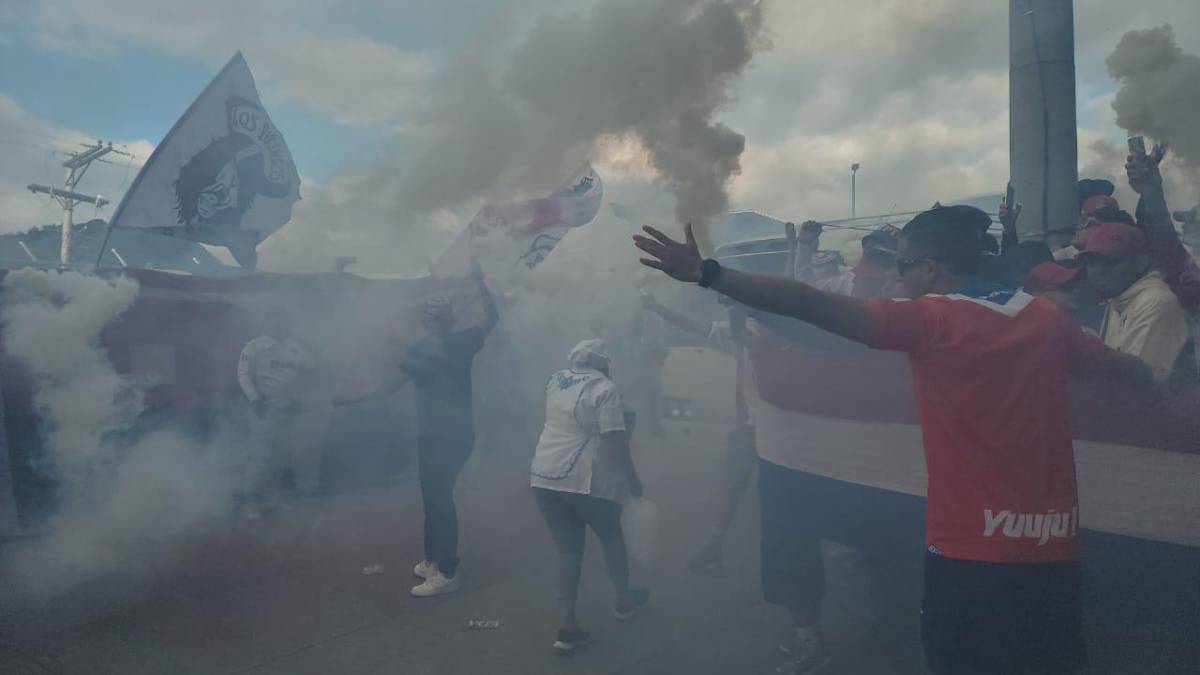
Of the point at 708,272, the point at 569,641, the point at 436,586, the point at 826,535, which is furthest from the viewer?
the point at 436,586

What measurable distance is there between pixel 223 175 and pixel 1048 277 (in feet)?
23.2

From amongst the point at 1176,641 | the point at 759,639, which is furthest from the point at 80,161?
the point at 1176,641

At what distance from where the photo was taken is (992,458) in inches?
74.6

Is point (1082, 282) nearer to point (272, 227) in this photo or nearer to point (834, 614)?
point (834, 614)

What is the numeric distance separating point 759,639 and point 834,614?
56cm

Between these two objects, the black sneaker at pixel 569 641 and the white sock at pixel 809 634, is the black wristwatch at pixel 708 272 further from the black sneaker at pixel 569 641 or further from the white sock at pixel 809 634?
the black sneaker at pixel 569 641

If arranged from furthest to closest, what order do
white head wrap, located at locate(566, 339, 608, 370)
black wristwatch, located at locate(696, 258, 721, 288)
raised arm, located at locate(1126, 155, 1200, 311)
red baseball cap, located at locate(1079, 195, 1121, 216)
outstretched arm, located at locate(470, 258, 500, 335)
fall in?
1. outstretched arm, located at locate(470, 258, 500, 335)
2. white head wrap, located at locate(566, 339, 608, 370)
3. red baseball cap, located at locate(1079, 195, 1121, 216)
4. raised arm, located at locate(1126, 155, 1200, 311)
5. black wristwatch, located at locate(696, 258, 721, 288)

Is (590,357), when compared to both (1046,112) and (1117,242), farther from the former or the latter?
(1046,112)

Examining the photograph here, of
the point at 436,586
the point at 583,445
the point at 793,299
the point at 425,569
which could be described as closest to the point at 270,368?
the point at 425,569

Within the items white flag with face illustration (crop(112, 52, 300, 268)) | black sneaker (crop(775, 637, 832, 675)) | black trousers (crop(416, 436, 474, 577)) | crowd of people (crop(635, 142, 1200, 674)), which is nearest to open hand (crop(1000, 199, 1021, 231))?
crowd of people (crop(635, 142, 1200, 674))

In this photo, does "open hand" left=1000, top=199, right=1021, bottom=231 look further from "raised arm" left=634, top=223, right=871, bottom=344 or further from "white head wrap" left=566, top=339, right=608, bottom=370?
"raised arm" left=634, top=223, right=871, bottom=344

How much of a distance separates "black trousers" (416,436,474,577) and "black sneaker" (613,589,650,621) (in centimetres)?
117

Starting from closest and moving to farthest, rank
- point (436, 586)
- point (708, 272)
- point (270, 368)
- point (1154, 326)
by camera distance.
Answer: point (708, 272)
point (1154, 326)
point (436, 586)
point (270, 368)

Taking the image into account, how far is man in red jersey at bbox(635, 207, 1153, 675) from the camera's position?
189cm
